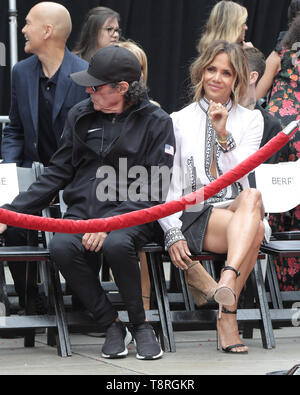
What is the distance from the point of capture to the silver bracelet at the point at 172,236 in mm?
4980

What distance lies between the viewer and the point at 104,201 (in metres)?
4.95

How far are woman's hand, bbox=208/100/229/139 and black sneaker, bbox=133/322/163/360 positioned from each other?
1.12 meters

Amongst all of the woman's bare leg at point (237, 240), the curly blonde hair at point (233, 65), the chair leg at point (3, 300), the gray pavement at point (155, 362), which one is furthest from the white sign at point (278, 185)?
the chair leg at point (3, 300)

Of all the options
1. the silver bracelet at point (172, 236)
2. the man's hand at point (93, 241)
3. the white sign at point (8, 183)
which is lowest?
the silver bracelet at point (172, 236)

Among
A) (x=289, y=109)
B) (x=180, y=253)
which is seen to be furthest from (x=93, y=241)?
(x=289, y=109)

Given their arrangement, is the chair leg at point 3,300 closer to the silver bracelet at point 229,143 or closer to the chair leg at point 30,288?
the chair leg at point 30,288

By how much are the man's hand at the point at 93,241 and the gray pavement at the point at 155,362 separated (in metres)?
0.54

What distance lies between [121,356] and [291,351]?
36.3 inches

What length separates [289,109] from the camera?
6285 mm

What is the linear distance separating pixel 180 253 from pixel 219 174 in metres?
0.57

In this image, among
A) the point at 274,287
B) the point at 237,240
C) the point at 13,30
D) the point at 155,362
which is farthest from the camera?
the point at 13,30

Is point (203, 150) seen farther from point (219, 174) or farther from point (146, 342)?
point (146, 342)

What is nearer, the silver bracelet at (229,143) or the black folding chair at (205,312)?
the black folding chair at (205,312)

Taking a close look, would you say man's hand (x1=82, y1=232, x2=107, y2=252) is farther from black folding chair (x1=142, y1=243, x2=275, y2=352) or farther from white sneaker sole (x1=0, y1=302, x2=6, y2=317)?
white sneaker sole (x1=0, y1=302, x2=6, y2=317)
